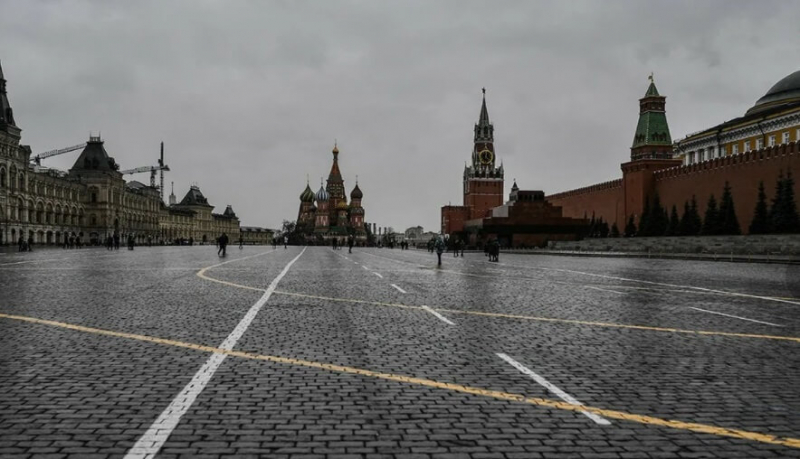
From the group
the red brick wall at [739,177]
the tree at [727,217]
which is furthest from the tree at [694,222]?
the red brick wall at [739,177]

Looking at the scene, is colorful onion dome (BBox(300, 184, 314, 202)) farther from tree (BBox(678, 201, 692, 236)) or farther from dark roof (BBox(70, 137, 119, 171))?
tree (BBox(678, 201, 692, 236))

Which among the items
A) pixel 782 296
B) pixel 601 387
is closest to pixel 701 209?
pixel 782 296

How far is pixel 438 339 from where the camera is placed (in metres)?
7.70

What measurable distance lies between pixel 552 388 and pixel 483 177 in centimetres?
11534

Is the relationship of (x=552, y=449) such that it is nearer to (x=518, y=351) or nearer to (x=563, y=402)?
(x=563, y=402)

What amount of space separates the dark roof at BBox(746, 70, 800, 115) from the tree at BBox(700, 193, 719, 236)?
29849 millimetres

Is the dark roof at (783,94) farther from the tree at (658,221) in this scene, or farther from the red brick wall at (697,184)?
the tree at (658,221)

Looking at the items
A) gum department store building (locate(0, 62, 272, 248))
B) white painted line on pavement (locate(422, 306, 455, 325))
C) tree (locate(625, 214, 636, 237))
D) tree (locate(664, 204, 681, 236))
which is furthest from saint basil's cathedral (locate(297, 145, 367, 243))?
white painted line on pavement (locate(422, 306, 455, 325))

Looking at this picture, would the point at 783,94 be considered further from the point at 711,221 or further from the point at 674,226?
the point at 711,221

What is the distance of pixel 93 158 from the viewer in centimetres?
9900

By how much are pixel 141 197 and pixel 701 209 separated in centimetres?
9731

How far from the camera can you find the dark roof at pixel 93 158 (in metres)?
98.6

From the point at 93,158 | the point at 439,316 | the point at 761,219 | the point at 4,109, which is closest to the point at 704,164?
the point at 761,219

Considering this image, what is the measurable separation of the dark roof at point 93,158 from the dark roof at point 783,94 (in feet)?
302
